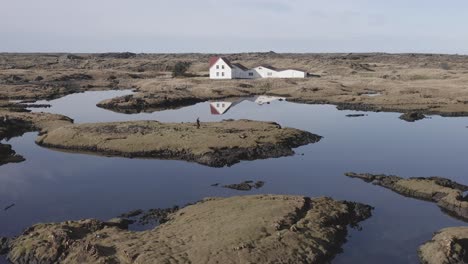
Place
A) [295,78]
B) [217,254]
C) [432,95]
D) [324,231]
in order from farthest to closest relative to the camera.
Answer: [295,78] < [432,95] < [324,231] < [217,254]

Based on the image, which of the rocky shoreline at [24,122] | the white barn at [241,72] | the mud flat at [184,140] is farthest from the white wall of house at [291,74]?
the rocky shoreline at [24,122]

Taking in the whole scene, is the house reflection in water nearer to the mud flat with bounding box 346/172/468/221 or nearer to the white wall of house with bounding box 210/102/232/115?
the white wall of house with bounding box 210/102/232/115

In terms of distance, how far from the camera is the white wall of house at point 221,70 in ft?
468

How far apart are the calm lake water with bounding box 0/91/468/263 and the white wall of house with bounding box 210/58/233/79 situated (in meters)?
73.2

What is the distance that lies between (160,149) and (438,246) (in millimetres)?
33351

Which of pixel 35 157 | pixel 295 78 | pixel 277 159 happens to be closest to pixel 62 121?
pixel 35 157

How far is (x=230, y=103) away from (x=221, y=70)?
42.2m

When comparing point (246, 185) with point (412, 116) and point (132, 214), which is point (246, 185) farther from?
point (412, 116)

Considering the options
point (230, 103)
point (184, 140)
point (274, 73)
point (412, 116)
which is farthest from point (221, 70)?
point (184, 140)

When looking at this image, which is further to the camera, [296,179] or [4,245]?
[296,179]

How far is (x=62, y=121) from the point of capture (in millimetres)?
73688

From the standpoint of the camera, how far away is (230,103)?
103 metres

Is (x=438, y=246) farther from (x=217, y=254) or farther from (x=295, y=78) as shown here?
(x=295, y=78)

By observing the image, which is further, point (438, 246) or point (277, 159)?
point (277, 159)
